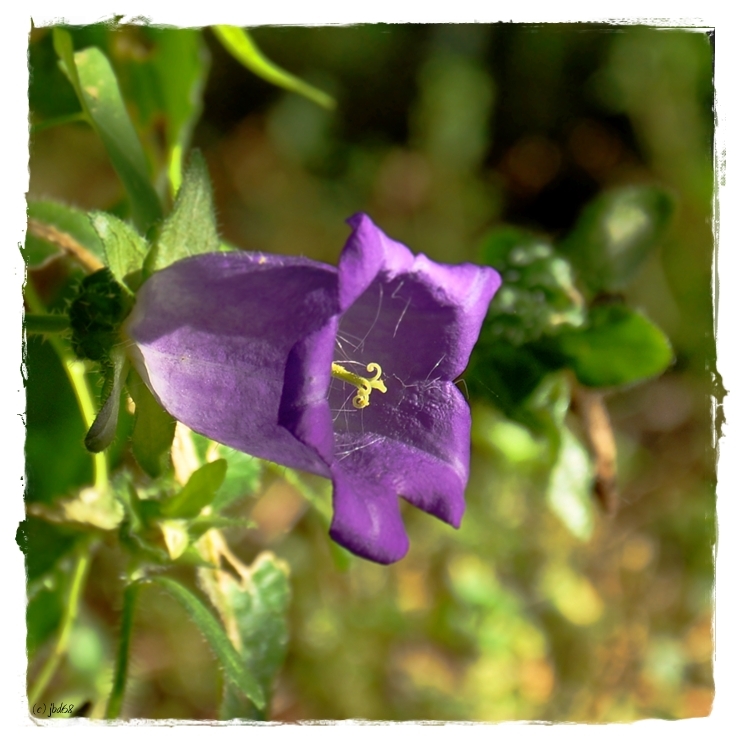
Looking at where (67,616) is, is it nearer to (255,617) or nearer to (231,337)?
(255,617)

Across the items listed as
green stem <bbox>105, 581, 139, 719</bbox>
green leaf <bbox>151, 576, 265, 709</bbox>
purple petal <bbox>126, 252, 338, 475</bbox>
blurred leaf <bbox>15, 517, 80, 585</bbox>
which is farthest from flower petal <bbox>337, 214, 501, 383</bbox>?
blurred leaf <bbox>15, 517, 80, 585</bbox>

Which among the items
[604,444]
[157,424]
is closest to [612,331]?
[604,444]

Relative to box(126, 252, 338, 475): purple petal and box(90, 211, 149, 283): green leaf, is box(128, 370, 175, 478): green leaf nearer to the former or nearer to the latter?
box(126, 252, 338, 475): purple petal

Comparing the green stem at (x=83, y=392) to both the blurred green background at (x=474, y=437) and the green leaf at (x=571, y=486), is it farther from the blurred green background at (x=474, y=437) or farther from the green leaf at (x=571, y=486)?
the green leaf at (x=571, y=486)

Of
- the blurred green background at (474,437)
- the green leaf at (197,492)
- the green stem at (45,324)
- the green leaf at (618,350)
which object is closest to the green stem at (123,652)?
the green leaf at (197,492)

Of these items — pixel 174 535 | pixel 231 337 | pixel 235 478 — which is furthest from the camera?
pixel 235 478

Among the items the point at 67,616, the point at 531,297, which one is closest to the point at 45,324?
the point at 67,616

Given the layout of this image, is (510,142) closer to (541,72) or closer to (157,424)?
(541,72)
